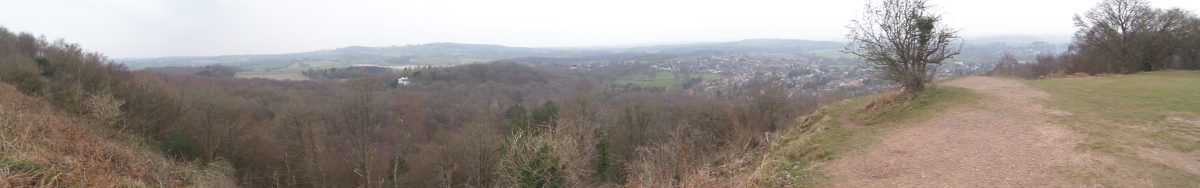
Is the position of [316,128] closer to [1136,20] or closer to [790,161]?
[790,161]

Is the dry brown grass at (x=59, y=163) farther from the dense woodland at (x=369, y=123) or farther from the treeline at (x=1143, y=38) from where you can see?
the treeline at (x=1143, y=38)

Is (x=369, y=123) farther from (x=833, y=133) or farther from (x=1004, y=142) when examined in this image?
(x=1004, y=142)

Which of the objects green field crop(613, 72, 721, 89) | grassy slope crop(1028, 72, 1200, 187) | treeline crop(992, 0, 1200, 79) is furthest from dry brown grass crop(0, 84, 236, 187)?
green field crop(613, 72, 721, 89)

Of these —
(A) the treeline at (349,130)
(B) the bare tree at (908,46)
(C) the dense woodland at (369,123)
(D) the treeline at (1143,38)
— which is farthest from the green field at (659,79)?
(B) the bare tree at (908,46)

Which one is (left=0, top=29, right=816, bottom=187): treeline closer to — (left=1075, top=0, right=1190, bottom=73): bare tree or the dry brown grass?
the dry brown grass

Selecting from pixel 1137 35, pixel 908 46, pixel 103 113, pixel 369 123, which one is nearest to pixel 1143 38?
pixel 1137 35

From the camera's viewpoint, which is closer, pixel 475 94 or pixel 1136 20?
pixel 1136 20

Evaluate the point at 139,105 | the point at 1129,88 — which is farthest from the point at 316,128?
the point at 1129,88
